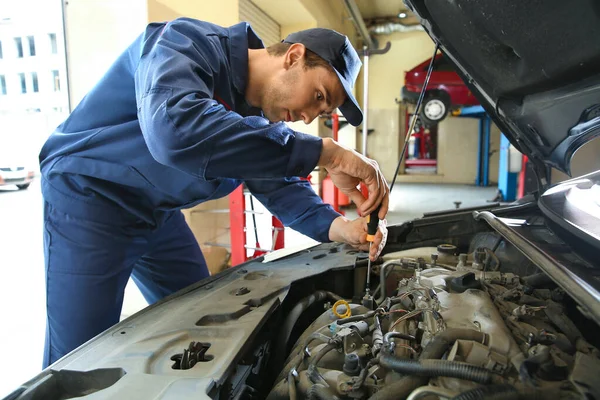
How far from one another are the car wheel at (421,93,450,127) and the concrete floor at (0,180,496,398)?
4.73 feet

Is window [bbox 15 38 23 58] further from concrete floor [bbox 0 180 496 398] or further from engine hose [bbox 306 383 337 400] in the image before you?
engine hose [bbox 306 383 337 400]

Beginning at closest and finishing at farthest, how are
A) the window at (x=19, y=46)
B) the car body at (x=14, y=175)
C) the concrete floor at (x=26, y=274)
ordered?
1. the concrete floor at (x=26, y=274)
2. the window at (x=19, y=46)
3. the car body at (x=14, y=175)

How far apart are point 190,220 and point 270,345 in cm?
210

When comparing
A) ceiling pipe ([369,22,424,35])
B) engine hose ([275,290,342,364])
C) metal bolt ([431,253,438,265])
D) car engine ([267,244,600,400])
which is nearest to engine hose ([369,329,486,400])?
car engine ([267,244,600,400])

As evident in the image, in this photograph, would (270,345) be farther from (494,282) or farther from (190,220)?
(190,220)

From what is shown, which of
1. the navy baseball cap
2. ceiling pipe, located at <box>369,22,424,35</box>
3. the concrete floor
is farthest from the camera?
ceiling pipe, located at <box>369,22,424,35</box>

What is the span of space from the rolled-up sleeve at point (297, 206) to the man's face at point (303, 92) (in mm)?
390

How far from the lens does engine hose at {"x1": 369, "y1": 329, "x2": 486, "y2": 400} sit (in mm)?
726

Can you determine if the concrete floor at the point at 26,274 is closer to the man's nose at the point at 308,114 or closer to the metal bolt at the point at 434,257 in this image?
the man's nose at the point at 308,114

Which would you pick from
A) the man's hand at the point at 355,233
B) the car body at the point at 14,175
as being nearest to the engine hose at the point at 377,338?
the man's hand at the point at 355,233

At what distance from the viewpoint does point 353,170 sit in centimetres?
112

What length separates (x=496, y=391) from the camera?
628 millimetres

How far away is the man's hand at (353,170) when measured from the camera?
1.09 m

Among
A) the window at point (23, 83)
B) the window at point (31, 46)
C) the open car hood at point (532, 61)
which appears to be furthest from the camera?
the window at point (23, 83)
